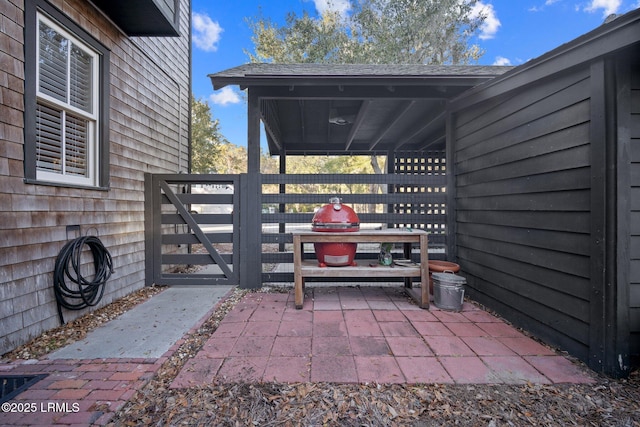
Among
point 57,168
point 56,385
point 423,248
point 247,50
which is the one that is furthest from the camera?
point 247,50

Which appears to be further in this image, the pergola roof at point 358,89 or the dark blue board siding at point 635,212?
the pergola roof at point 358,89

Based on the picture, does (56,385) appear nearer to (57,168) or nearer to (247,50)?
(57,168)

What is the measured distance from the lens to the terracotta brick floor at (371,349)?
5.80 ft

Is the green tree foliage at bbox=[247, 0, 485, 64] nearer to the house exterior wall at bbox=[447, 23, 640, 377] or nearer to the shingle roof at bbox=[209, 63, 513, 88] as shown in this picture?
the shingle roof at bbox=[209, 63, 513, 88]

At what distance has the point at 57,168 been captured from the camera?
8.41 feet

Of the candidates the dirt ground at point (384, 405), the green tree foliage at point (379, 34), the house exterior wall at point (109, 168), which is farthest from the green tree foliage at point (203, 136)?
the dirt ground at point (384, 405)

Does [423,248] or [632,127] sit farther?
[423,248]

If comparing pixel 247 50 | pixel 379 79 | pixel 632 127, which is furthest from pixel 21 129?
pixel 247 50

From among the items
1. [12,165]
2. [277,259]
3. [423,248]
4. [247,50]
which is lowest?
[277,259]

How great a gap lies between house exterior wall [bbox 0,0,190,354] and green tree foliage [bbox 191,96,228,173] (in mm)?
4920

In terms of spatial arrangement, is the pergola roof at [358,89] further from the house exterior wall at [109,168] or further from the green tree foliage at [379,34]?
the green tree foliage at [379,34]

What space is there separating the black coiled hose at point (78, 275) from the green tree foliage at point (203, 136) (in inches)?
290

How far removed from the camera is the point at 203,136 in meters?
9.80

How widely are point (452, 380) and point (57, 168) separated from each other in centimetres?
361
